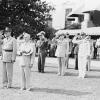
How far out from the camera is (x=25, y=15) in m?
38.2

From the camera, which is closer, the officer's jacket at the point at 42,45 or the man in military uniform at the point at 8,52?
the man in military uniform at the point at 8,52

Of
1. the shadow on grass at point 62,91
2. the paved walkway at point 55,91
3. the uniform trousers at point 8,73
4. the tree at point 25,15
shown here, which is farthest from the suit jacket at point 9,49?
the tree at point 25,15

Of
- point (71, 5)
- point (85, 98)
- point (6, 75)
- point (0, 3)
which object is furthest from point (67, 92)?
point (71, 5)

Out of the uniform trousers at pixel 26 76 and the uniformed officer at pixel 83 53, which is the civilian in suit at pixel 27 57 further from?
the uniformed officer at pixel 83 53

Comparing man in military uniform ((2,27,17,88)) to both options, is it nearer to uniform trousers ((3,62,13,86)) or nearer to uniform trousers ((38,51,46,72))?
uniform trousers ((3,62,13,86))

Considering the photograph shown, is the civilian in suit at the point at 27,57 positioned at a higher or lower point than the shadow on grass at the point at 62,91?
higher

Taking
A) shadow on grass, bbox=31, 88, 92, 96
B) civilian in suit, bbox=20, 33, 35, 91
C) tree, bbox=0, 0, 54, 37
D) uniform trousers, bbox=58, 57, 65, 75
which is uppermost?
tree, bbox=0, 0, 54, 37

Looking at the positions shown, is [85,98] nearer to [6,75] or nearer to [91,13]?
[6,75]

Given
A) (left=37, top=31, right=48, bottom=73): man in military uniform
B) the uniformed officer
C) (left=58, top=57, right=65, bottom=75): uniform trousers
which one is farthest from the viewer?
(left=37, top=31, right=48, bottom=73): man in military uniform

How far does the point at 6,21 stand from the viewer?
37375 mm

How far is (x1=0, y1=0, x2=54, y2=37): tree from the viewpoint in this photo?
37469 millimetres

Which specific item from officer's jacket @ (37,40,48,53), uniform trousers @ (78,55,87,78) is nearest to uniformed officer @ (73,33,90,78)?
uniform trousers @ (78,55,87,78)

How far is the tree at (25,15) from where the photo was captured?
3747cm

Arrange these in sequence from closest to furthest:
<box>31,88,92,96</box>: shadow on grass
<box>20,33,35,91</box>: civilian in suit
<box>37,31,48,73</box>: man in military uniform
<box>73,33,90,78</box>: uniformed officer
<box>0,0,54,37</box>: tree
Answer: <box>31,88,92,96</box>: shadow on grass < <box>20,33,35,91</box>: civilian in suit < <box>73,33,90,78</box>: uniformed officer < <box>37,31,48,73</box>: man in military uniform < <box>0,0,54,37</box>: tree
